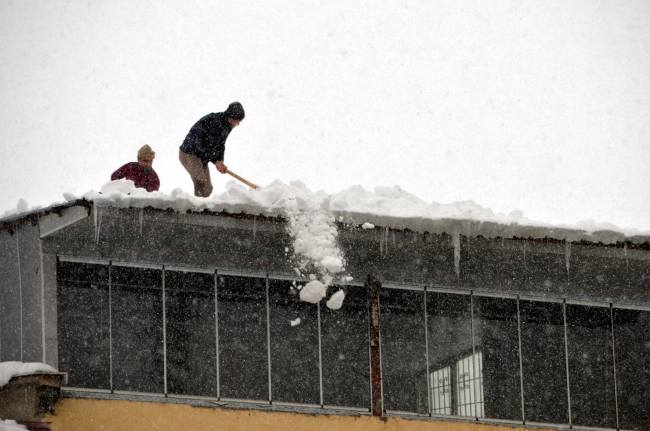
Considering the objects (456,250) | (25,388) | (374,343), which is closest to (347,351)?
(374,343)

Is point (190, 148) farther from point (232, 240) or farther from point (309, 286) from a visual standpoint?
point (309, 286)

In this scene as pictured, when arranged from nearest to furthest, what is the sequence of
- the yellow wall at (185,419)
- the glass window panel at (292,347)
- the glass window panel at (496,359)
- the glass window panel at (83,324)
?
the yellow wall at (185,419), the glass window panel at (83,324), the glass window panel at (292,347), the glass window panel at (496,359)

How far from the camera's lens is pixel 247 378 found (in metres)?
7.46

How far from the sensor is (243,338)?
7.54 m

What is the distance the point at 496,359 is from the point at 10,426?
17.1 ft

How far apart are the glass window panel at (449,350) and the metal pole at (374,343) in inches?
26.6

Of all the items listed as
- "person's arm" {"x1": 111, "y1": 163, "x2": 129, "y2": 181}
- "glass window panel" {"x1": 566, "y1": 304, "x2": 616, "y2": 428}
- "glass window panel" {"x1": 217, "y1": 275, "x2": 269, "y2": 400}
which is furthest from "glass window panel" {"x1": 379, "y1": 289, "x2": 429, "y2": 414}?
"person's arm" {"x1": 111, "y1": 163, "x2": 129, "y2": 181}

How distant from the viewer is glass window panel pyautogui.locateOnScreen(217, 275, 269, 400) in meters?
7.43

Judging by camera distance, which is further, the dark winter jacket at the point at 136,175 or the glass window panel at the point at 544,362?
the dark winter jacket at the point at 136,175

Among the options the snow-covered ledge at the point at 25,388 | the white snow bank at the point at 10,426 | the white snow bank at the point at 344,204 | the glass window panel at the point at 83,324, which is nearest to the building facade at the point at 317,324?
the glass window panel at the point at 83,324

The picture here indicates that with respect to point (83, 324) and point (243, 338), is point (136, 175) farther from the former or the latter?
point (243, 338)

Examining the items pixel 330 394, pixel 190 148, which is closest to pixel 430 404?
pixel 330 394

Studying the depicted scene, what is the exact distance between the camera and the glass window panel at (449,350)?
A: 7.97 m

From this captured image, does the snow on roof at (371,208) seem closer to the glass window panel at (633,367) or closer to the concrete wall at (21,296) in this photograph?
the concrete wall at (21,296)
